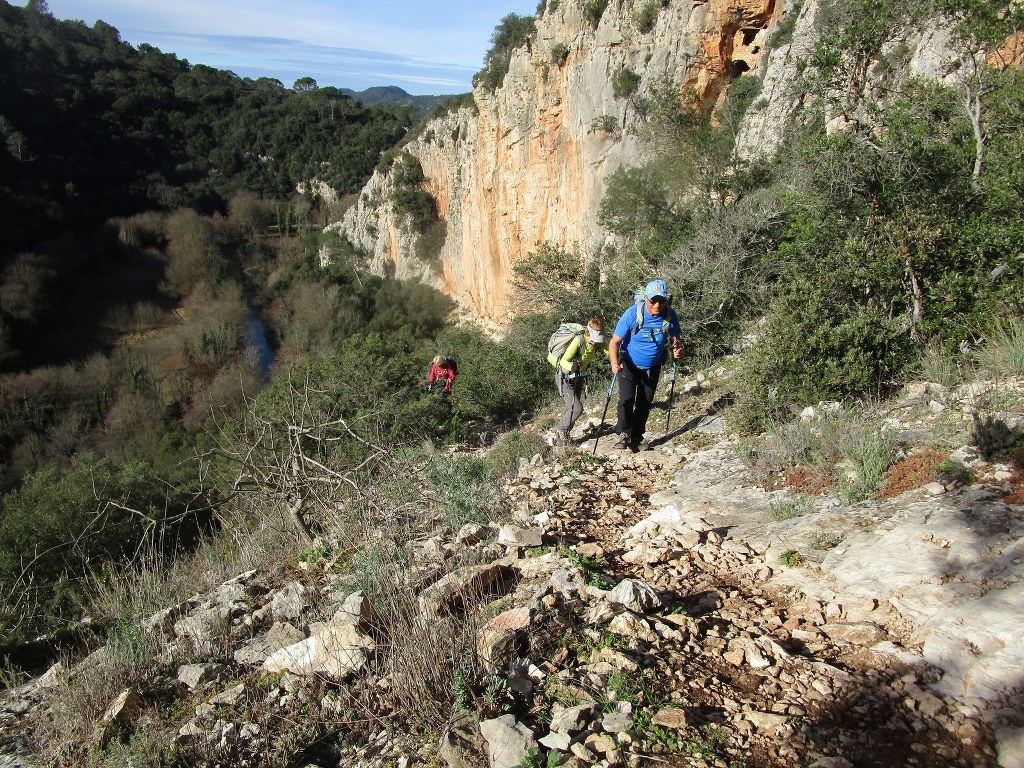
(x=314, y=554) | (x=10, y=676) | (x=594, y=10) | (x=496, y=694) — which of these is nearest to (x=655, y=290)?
(x=314, y=554)

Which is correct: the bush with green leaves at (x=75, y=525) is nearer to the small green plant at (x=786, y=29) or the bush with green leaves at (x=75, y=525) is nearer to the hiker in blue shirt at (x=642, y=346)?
the hiker in blue shirt at (x=642, y=346)

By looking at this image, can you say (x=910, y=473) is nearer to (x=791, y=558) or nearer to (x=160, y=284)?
Result: (x=791, y=558)

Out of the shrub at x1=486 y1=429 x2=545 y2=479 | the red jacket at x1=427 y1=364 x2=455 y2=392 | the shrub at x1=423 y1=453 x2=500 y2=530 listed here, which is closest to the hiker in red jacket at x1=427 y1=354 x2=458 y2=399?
the red jacket at x1=427 y1=364 x2=455 y2=392

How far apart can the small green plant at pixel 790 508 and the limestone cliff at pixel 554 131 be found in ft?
53.6

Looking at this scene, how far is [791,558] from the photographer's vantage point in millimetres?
3010

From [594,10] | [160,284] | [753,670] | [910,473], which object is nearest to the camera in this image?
[753,670]

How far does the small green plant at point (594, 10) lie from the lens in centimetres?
2039

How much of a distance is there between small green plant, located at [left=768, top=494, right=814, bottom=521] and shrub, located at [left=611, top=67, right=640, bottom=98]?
1826cm

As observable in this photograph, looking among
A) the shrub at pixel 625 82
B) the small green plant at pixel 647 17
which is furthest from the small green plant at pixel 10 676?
the small green plant at pixel 647 17

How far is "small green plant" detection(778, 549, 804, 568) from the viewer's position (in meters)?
2.98

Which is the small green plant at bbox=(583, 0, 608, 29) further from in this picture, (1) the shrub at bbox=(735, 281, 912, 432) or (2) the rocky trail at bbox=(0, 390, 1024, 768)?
(2) the rocky trail at bbox=(0, 390, 1024, 768)

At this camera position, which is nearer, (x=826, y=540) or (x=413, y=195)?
(x=826, y=540)

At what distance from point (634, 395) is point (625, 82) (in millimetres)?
16594

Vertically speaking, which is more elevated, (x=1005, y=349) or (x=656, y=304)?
(x=656, y=304)
